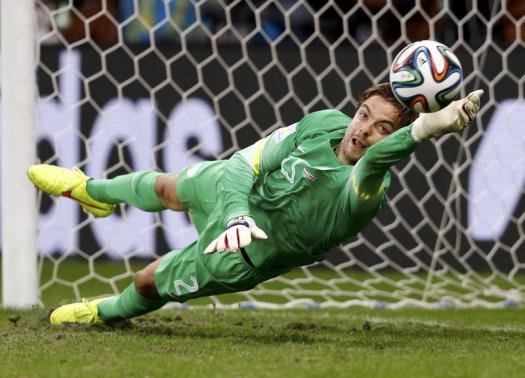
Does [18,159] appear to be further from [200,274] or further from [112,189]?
[200,274]

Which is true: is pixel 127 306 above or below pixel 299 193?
below

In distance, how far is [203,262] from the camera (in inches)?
180

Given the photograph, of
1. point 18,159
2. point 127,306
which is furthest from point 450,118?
point 18,159

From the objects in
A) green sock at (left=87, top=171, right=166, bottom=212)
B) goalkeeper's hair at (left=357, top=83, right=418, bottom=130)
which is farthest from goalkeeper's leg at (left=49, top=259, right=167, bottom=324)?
goalkeeper's hair at (left=357, top=83, right=418, bottom=130)

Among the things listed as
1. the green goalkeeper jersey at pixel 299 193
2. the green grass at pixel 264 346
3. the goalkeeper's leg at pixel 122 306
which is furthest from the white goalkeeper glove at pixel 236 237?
the goalkeeper's leg at pixel 122 306

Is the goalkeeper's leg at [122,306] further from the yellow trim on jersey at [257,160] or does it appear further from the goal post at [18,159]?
the goal post at [18,159]

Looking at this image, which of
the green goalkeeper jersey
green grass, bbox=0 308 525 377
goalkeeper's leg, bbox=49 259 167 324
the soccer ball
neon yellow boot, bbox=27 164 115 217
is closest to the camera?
green grass, bbox=0 308 525 377

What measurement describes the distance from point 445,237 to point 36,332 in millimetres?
3575

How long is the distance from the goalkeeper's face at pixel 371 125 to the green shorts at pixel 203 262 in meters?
0.62

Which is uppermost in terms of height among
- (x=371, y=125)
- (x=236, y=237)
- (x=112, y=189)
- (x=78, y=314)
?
(x=371, y=125)

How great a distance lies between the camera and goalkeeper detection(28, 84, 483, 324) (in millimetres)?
4117

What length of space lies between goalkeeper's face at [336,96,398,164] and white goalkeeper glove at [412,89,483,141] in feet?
1.50

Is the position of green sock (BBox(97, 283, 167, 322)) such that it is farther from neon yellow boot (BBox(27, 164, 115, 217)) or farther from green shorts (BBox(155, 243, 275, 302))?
neon yellow boot (BBox(27, 164, 115, 217))

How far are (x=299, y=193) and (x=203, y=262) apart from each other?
491 millimetres
